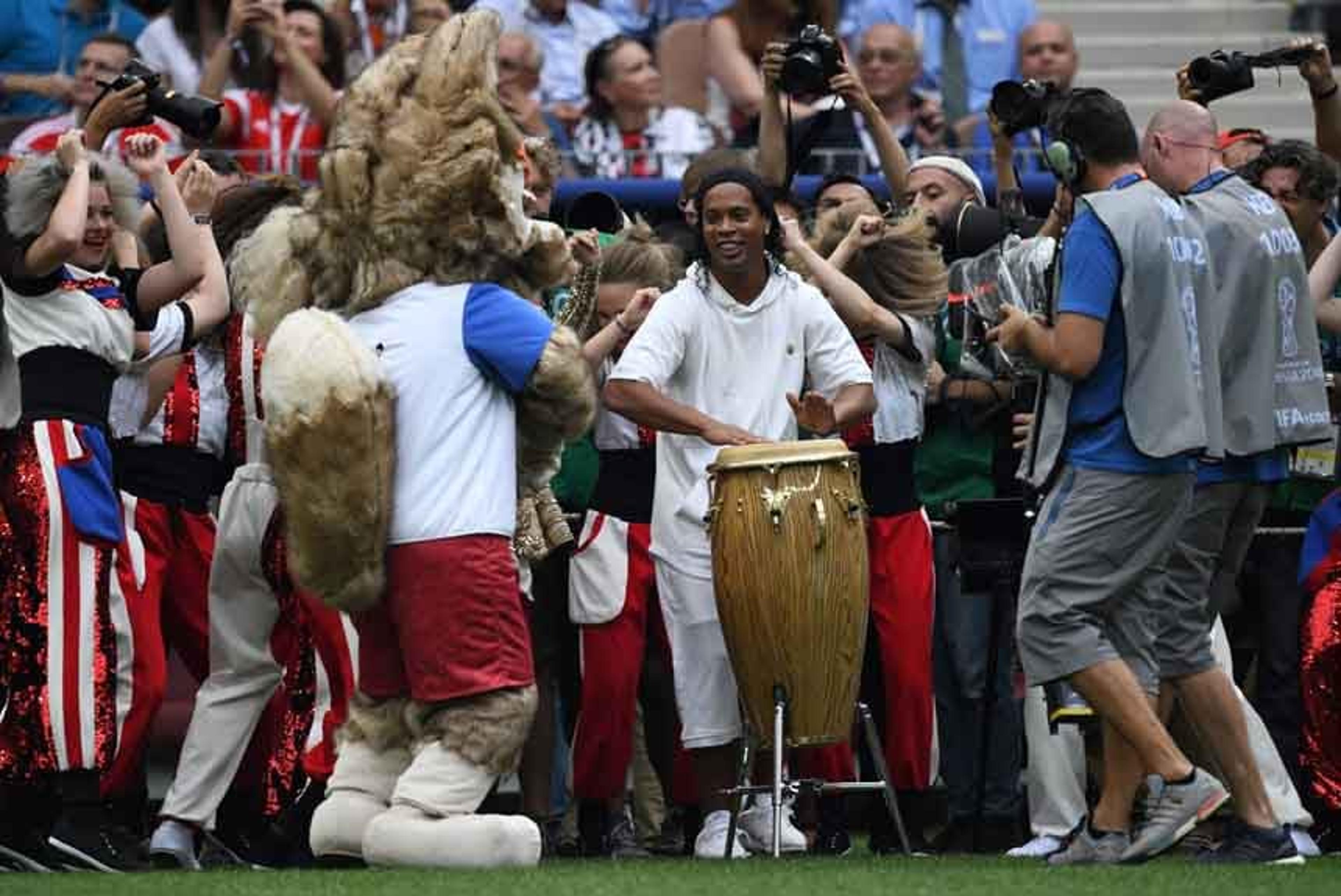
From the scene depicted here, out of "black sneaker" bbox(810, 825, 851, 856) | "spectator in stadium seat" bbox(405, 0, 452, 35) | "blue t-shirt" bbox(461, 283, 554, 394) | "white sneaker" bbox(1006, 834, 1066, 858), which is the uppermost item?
"spectator in stadium seat" bbox(405, 0, 452, 35)

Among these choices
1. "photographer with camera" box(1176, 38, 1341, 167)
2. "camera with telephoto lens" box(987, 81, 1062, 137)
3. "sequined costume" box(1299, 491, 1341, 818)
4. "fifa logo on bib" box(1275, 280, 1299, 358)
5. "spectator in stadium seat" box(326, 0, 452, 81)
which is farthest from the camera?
"spectator in stadium seat" box(326, 0, 452, 81)

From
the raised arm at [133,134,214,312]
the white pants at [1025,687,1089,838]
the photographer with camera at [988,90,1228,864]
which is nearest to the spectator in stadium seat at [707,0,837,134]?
the white pants at [1025,687,1089,838]

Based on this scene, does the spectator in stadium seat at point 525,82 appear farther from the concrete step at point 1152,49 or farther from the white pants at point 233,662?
the concrete step at point 1152,49

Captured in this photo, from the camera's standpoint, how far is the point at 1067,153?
879 centimetres

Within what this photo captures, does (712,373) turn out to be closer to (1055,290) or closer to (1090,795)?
(1055,290)

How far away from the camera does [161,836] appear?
9188mm

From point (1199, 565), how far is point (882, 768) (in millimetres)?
1083

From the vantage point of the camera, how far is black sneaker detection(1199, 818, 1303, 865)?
27.8 ft

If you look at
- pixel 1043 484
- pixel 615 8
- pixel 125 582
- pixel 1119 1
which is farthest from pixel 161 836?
pixel 1119 1

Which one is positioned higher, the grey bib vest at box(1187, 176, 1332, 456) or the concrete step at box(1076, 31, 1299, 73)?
the concrete step at box(1076, 31, 1299, 73)

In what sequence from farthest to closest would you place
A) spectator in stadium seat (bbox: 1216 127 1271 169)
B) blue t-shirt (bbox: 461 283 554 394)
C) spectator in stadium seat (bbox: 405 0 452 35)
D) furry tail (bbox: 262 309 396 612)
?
spectator in stadium seat (bbox: 405 0 452 35) < spectator in stadium seat (bbox: 1216 127 1271 169) < blue t-shirt (bbox: 461 283 554 394) < furry tail (bbox: 262 309 396 612)

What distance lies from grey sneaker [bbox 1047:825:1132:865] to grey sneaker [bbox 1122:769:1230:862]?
3.8 inches

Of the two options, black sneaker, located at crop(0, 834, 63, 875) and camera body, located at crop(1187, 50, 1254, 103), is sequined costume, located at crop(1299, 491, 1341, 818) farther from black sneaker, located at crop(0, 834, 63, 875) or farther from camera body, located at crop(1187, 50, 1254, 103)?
black sneaker, located at crop(0, 834, 63, 875)

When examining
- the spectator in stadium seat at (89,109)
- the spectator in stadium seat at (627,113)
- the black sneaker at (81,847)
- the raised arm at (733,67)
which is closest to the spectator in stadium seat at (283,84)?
the spectator in stadium seat at (89,109)
